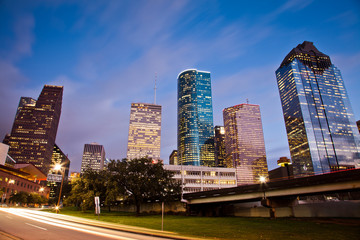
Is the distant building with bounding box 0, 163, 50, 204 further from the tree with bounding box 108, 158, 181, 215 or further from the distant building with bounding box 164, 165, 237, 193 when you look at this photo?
the distant building with bounding box 164, 165, 237, 193

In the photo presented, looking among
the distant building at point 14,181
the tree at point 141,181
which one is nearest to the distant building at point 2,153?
the distant building at point 14,181

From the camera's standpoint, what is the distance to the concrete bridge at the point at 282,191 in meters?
28.4

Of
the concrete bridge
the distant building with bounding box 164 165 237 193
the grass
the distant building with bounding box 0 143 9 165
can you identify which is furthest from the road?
the distant building with bounding box 0 143 9 165

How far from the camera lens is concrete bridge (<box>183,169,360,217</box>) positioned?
28422mm

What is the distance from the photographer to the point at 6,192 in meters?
90.6

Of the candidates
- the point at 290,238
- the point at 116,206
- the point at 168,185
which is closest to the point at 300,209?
the point at 290,238

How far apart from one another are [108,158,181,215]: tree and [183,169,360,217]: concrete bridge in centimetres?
580

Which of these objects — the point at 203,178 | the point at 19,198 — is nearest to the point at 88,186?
the point at 19,198

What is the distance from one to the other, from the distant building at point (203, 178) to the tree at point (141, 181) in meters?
68.6

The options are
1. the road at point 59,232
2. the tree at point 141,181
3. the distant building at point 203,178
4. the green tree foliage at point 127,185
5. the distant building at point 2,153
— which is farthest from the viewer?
the distant building at point 203,178

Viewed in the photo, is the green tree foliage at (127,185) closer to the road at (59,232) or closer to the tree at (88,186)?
the tree at (88,186)

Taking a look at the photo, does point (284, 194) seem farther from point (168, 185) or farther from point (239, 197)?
point (168, 185)

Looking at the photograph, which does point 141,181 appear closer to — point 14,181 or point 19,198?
point 19,198

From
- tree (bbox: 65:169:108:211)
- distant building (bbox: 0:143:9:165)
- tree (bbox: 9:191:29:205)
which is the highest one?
distant building (bbox: 0:143:9:165)
